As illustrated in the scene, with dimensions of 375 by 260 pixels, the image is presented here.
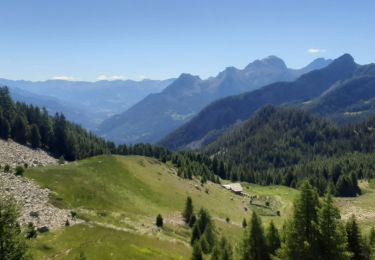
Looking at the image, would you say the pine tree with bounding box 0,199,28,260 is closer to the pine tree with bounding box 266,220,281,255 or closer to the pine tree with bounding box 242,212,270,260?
the pine tree with bounding box 242,212,270,260

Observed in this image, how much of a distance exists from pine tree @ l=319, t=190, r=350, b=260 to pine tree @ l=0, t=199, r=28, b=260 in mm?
23077

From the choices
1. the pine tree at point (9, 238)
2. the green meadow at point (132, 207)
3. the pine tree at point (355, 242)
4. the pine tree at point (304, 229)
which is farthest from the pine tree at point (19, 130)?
the pine tree at point (304, 229)

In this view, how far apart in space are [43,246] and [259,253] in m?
27.1

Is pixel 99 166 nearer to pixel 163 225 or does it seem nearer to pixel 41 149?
pixel 163 225

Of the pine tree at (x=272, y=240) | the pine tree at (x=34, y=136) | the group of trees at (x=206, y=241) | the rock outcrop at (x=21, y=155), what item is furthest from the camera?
the pine tree at (x=34, y=136)

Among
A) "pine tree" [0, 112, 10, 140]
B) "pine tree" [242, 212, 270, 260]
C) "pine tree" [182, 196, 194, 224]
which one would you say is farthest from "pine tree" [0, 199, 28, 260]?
"pine tree" [0, 112, 10, 140]

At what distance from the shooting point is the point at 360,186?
6742 inches

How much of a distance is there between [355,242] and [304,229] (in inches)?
360

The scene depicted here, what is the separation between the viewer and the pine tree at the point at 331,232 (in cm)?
3269

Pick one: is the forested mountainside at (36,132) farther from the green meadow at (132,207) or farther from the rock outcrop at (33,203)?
the rock outcrop at (33,203)

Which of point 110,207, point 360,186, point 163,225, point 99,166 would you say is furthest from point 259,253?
point 360,186

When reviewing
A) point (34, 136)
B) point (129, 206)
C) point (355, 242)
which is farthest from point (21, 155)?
point (355, 242)

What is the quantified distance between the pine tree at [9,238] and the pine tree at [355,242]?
94.4 ft

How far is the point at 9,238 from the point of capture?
32000 millimetres
